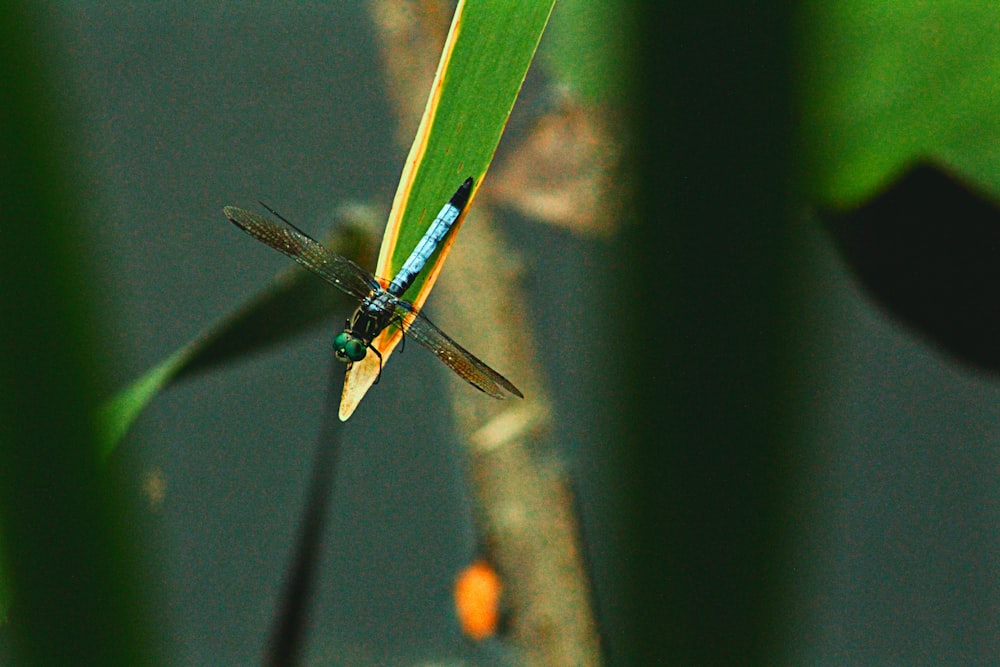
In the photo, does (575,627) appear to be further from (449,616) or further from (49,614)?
(49,614)

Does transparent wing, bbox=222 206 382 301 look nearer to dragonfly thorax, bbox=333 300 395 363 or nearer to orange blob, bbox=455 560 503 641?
dragonfly thorax, bbox=333 300 395 363

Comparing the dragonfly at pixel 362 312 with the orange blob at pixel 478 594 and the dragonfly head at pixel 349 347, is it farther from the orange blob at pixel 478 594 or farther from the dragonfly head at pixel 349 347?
the orange blob at pixel 478 594

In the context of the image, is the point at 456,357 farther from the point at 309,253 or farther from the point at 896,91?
the point at 896,91

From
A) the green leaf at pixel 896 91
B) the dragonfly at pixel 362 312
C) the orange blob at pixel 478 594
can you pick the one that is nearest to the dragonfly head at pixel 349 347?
the dragonfly at pixel 362 312

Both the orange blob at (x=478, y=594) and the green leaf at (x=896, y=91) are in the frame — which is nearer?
the green leaf at (x=896, y=91)

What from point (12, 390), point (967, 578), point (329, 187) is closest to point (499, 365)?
point (329, 187)

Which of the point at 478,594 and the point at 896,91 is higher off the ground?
the point at 896,91

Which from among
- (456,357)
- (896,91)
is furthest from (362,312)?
(896,91)
